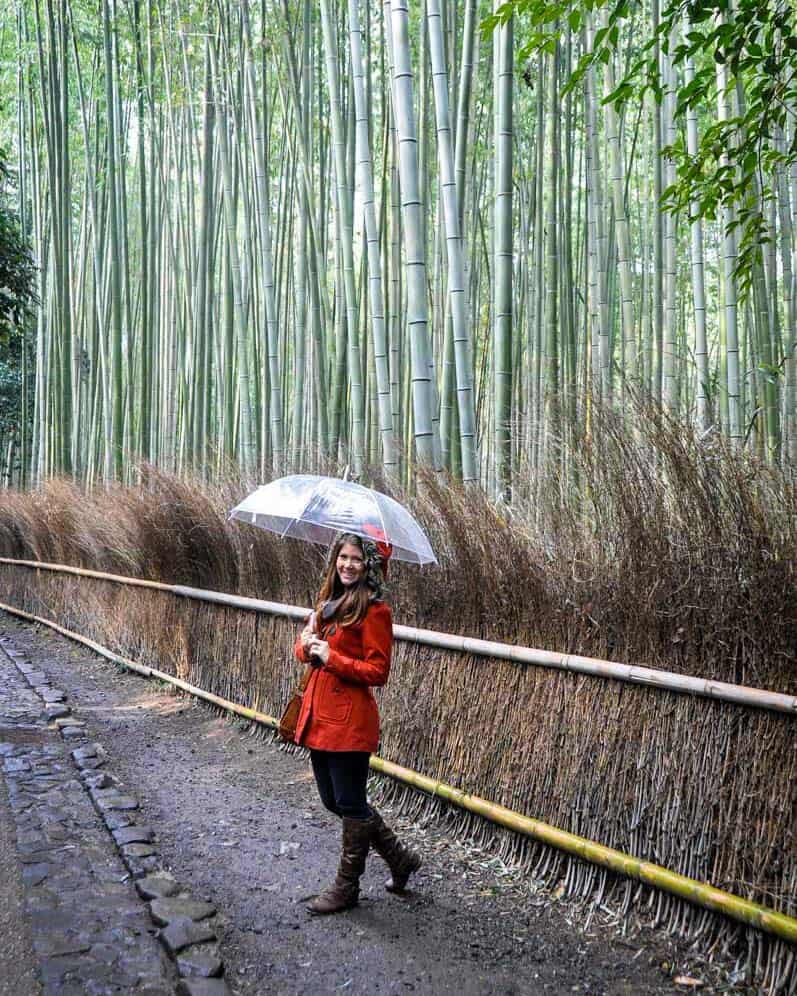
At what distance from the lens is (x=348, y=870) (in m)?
2.84

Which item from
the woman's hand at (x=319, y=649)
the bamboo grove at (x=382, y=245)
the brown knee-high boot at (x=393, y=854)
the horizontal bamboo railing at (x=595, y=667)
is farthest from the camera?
the bamboo grove at (x=382, y=245)

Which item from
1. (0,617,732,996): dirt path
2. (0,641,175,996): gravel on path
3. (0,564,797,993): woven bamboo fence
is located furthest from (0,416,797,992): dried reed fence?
(0,641,175,996): gravel on path

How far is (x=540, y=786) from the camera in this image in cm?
314

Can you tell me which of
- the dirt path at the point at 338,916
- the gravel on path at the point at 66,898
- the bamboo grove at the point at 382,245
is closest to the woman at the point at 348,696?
the dirt path at the point at 338,916

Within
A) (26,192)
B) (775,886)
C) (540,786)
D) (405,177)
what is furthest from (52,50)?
(775,886)

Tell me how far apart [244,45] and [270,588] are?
4314mm

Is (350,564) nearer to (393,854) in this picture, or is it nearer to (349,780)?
(349,780)

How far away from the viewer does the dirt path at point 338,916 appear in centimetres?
249

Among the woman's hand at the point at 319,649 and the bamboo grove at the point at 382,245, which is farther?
the bamboo grove at the point at 382,245

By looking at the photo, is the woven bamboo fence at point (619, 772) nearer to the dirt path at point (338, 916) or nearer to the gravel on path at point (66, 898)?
the dirt path at point (338, 916)

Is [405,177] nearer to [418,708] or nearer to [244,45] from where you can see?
[418,708]

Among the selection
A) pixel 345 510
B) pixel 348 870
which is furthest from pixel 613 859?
pixel 345 510

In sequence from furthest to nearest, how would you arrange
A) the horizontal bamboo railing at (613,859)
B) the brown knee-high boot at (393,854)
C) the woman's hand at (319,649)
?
the brown knee-high boot at (393,854) → the woman's hand at (319,649) → the horizontal bamboo railing at (613,859)

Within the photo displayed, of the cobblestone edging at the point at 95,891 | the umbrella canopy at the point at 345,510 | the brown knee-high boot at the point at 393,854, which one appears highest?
the umbrella canopy at the point at 345,510
